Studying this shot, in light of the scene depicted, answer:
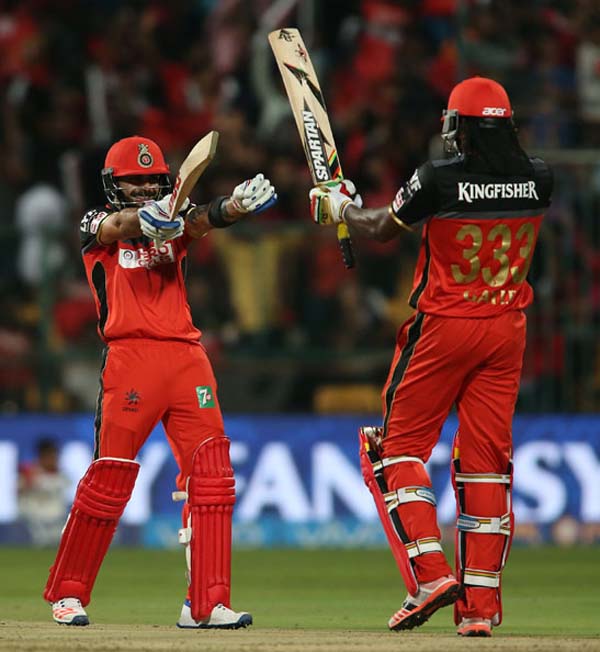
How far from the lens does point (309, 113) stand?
8.09m

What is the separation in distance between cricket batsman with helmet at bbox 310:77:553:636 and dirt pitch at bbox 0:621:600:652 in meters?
0.35

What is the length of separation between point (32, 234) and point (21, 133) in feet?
8.20

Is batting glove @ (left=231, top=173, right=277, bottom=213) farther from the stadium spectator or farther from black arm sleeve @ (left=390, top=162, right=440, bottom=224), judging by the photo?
the stadium spectator

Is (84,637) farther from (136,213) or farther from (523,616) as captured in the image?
(523,616)

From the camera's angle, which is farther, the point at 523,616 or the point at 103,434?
the point at 523,616

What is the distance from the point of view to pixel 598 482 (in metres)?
12.9

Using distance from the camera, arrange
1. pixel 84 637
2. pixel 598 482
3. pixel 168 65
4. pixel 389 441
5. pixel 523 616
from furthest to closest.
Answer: pixel 168 65 < pixel 598 482 < pixel 523 616 < pixel 389 441 < pixel 84 637

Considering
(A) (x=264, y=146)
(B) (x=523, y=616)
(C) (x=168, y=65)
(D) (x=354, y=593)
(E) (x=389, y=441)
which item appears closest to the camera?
(E) (x=389, y=441)

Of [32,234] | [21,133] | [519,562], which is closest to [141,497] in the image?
[32,234]

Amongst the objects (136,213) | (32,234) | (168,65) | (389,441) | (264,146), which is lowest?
(389,441)

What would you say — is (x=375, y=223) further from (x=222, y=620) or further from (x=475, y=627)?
(x=222, y=620)

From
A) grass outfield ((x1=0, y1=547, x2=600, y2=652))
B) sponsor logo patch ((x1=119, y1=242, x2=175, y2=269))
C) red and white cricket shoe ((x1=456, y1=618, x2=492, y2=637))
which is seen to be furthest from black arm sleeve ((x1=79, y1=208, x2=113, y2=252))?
red and white cricket shoe ((x1=456, y1=618, x2=492, y2=637))

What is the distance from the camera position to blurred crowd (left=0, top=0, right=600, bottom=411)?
502 inches

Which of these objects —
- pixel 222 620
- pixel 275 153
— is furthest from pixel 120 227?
pixel 275 153
